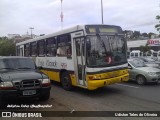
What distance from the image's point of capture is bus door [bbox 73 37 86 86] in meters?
11.1

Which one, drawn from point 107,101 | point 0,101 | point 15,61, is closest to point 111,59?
point 107,101

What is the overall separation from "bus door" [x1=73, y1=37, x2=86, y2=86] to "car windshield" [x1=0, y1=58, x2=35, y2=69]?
2132 millimetres

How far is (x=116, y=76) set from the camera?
11.5m

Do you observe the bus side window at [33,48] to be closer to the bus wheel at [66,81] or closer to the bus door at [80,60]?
the bus wheel at [66,81]

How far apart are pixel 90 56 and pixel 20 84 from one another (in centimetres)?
344

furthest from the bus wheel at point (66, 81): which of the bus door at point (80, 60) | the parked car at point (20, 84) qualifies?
the parked car at point (20, 84)

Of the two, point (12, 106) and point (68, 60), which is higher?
point (68, 60)

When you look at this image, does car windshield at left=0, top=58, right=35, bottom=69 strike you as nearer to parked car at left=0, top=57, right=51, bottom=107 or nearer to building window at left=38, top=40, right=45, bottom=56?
parked car at left=0, top=57, right=51, bottom=107

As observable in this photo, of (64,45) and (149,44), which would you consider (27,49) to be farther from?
(149,44)

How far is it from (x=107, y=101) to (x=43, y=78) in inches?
105

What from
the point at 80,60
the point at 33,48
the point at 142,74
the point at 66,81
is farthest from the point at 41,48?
the point at 142,74

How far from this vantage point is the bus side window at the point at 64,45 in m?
12.3

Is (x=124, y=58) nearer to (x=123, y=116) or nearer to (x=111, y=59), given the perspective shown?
(x=111, y=59)

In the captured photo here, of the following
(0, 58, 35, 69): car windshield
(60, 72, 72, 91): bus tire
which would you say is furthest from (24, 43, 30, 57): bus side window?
(0, 58, 35, 69): car windshield
